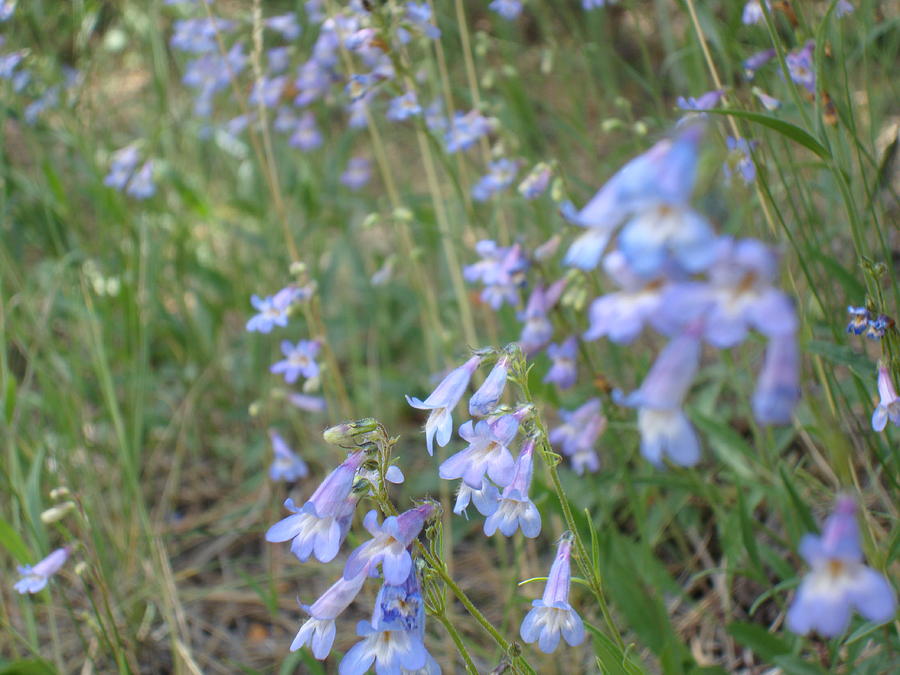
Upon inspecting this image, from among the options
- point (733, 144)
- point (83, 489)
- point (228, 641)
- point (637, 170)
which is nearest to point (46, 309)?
point (83, 489)

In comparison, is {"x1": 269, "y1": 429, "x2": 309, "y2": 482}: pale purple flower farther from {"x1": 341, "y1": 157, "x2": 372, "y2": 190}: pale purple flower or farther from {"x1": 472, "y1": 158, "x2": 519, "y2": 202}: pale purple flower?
{"x1": 341, "y1": 157, "x2": 372, "y2": 190}: pale purple flower

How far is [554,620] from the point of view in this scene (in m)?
1.43

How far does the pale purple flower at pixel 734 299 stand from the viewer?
782mm

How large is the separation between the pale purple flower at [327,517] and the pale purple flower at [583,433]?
3.38 ft

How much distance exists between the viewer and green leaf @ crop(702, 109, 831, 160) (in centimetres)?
118

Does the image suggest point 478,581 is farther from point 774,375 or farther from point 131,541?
point 774,375

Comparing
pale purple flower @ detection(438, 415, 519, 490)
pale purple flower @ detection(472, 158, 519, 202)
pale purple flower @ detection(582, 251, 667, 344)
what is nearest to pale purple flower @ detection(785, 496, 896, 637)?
pale purple flower @ detection(582, 251, 667, 344)

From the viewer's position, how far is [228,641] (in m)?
2.72

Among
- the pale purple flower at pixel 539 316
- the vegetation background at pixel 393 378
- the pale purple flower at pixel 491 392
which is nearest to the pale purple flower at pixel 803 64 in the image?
the vegetation background at pixel 393 378

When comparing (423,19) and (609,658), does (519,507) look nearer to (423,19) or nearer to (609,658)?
(609,658)

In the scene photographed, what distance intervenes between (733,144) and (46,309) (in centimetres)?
229

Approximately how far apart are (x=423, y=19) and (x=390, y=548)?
1745mm

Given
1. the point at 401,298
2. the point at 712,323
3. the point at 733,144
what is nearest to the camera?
the point at 712,323

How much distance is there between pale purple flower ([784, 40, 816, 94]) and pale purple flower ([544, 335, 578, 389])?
3.17 ft
